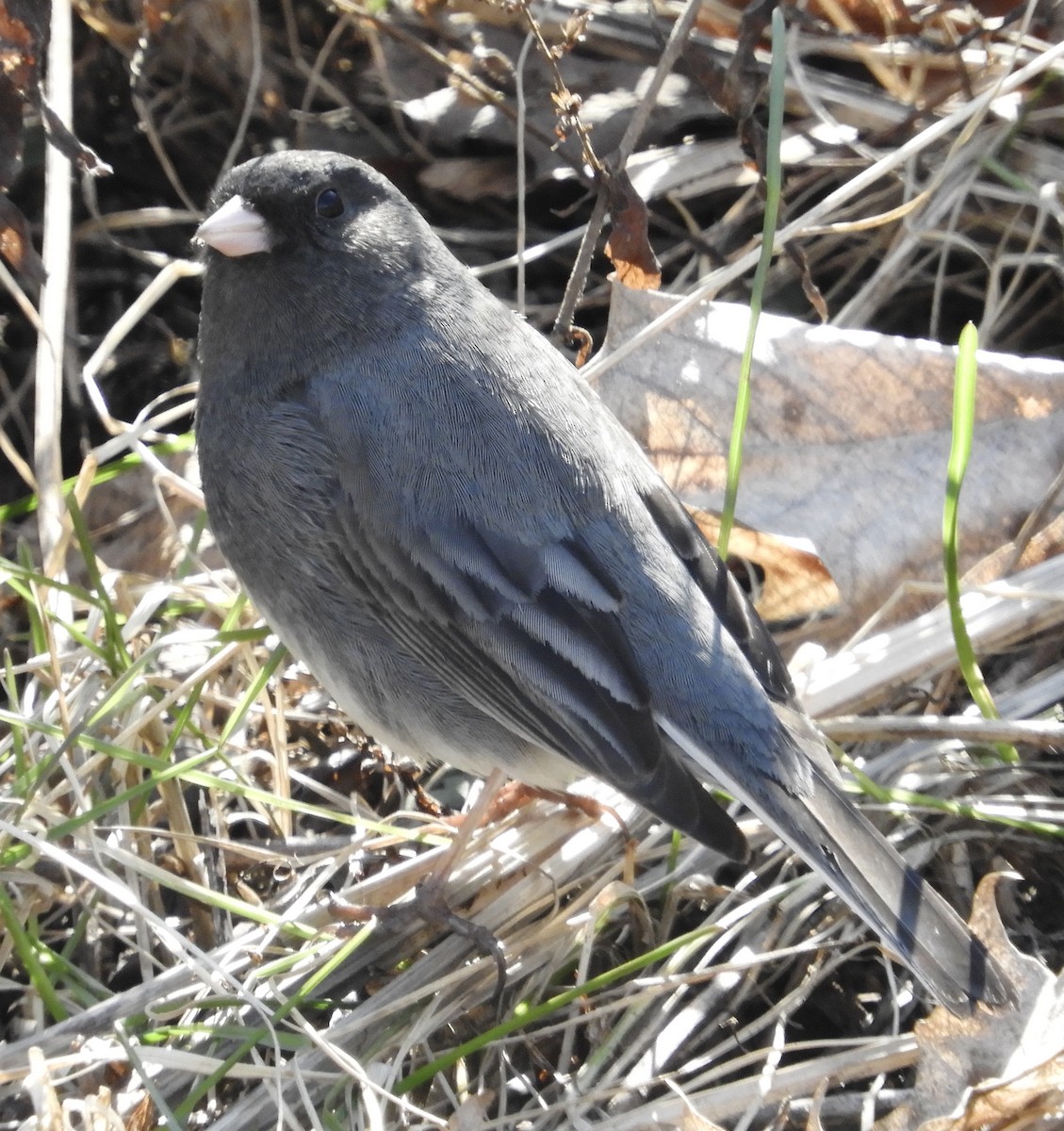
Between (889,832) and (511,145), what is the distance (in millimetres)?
1778

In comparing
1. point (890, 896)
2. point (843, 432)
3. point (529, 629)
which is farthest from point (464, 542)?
point (843, 432)

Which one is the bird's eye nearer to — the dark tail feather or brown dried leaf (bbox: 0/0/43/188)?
brown dried leaf (bbox: 0/0/43/188)

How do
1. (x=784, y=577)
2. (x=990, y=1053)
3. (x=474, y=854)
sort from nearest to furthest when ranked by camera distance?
(x=990, y=1053) < (x=474, y=854) < (x=784, y=577)

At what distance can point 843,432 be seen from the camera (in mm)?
2586

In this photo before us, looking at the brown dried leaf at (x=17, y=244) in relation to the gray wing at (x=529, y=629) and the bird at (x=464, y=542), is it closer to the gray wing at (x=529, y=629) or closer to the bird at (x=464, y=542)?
the bird at (x=464, y=542)

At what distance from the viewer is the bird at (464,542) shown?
1.99 meters

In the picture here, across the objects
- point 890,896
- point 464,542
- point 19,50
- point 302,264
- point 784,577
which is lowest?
point 890,896

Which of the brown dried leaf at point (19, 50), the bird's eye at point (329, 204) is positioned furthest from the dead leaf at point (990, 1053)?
the brown dried leaf at point (19, 50)

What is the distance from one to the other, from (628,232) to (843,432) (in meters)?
0.55

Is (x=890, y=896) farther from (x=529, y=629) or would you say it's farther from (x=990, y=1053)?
(x=529, y=629)

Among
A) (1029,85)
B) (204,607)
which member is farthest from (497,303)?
(1029,85)

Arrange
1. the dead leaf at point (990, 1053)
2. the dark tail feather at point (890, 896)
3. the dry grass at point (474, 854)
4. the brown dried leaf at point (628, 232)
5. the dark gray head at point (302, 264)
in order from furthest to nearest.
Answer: the brown dried leaf at point (628, 232) < the dark gray head at point (302, 264) < the dry grass at point (474, 854) < the dark tail feather at point (890, 896) < the dead leaf at point (990, 1053)

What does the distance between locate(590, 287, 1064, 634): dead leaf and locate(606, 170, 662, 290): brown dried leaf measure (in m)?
0.06

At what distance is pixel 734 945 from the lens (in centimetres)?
206
